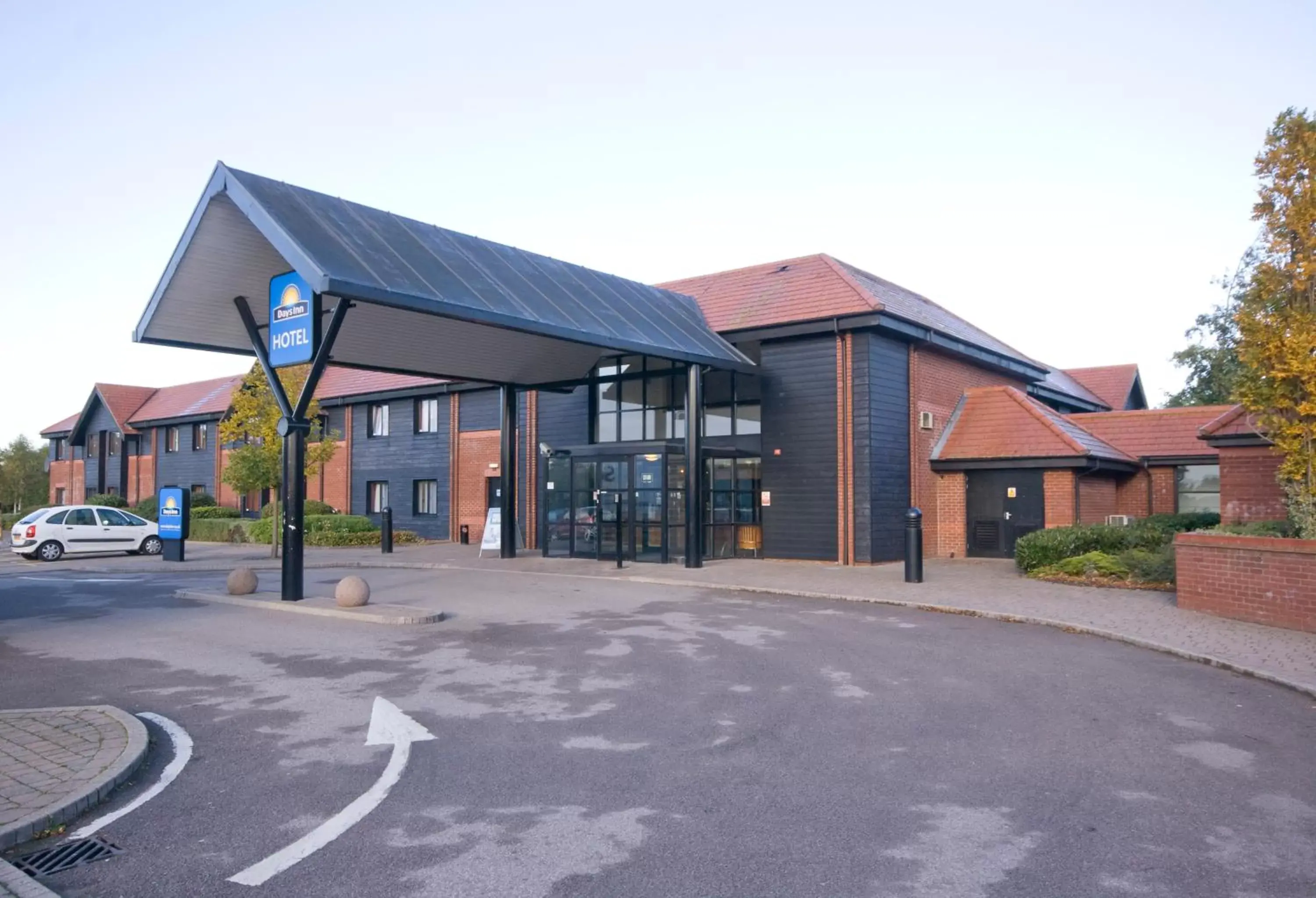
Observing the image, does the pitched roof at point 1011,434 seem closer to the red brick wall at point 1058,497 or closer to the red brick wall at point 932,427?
the red brick wall at point 932,427

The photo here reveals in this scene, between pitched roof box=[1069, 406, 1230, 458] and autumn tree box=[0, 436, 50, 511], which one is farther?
autumn tree box=[0, 436, 50, 511]

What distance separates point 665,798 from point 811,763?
1.15m

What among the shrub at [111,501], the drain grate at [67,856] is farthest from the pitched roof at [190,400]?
the drain grate at [67,856]

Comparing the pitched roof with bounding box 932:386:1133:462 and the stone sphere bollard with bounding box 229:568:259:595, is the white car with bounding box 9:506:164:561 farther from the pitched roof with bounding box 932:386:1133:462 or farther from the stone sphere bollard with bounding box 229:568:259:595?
the pitched roof with bounding box 932:386:1133:462

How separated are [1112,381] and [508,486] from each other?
93.1 feet

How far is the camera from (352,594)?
13039 mm

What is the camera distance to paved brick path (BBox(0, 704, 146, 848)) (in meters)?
4.84

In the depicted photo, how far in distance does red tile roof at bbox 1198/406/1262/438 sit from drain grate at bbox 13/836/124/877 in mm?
18357

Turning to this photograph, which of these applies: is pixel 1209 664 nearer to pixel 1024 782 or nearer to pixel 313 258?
pixel 1024 782

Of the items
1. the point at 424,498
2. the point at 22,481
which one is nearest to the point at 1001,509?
the point at 424,498

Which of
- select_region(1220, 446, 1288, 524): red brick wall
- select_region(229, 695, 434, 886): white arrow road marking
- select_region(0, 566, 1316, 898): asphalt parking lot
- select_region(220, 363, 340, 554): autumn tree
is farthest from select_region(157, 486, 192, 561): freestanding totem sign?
select_region(1220, 446, 1288, 524): red brick wall

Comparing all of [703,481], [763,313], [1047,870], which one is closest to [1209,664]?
[1047,870]

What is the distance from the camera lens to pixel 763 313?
22656 mm

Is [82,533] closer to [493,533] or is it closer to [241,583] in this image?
[493,533]
